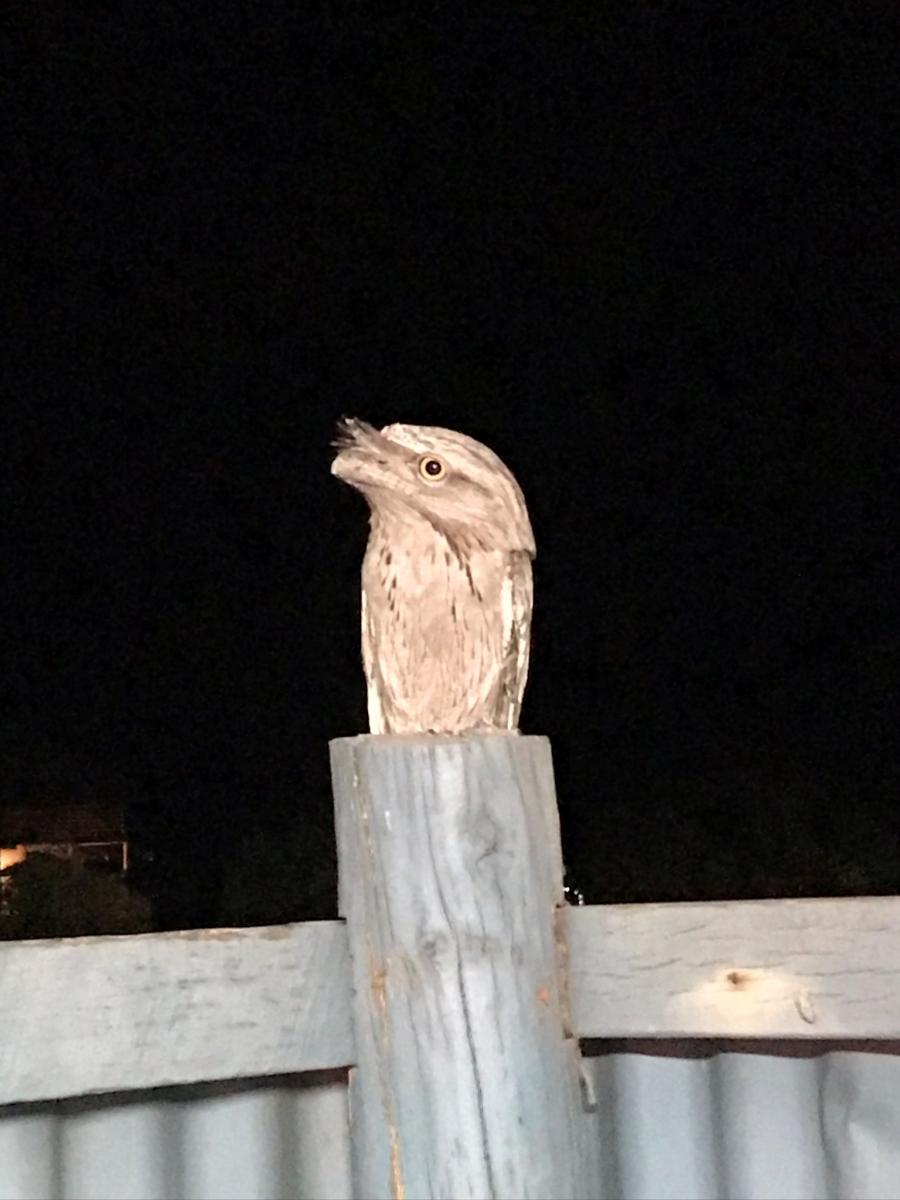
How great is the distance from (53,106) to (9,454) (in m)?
0.69

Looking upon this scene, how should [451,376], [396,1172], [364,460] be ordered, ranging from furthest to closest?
[451,376]
[364,460]
[396,1172]

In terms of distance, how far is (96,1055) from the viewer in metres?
0.99

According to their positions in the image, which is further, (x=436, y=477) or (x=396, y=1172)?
(x=436, y=477)

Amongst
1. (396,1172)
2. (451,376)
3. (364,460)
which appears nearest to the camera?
(396,1172)

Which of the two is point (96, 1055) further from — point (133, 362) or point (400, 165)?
point (400, 165)

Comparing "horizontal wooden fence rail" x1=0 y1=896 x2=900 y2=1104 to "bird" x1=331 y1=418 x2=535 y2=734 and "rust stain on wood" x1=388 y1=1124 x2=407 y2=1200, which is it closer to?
"rust stain on wood" x1=388 y1=1124 x2=407 y2=1200

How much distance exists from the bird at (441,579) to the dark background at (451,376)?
2.75ft

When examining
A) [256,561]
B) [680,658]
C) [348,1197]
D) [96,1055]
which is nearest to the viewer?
[96,1055]

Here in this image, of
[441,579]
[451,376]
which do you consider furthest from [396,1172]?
[451,376]

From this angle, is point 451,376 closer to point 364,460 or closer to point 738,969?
point 364,460

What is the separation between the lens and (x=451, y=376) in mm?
2426

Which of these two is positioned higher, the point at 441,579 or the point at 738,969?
the point at 441,579

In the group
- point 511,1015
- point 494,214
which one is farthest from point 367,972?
point 494,214

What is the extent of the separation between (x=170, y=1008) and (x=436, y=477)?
1.81 feet
